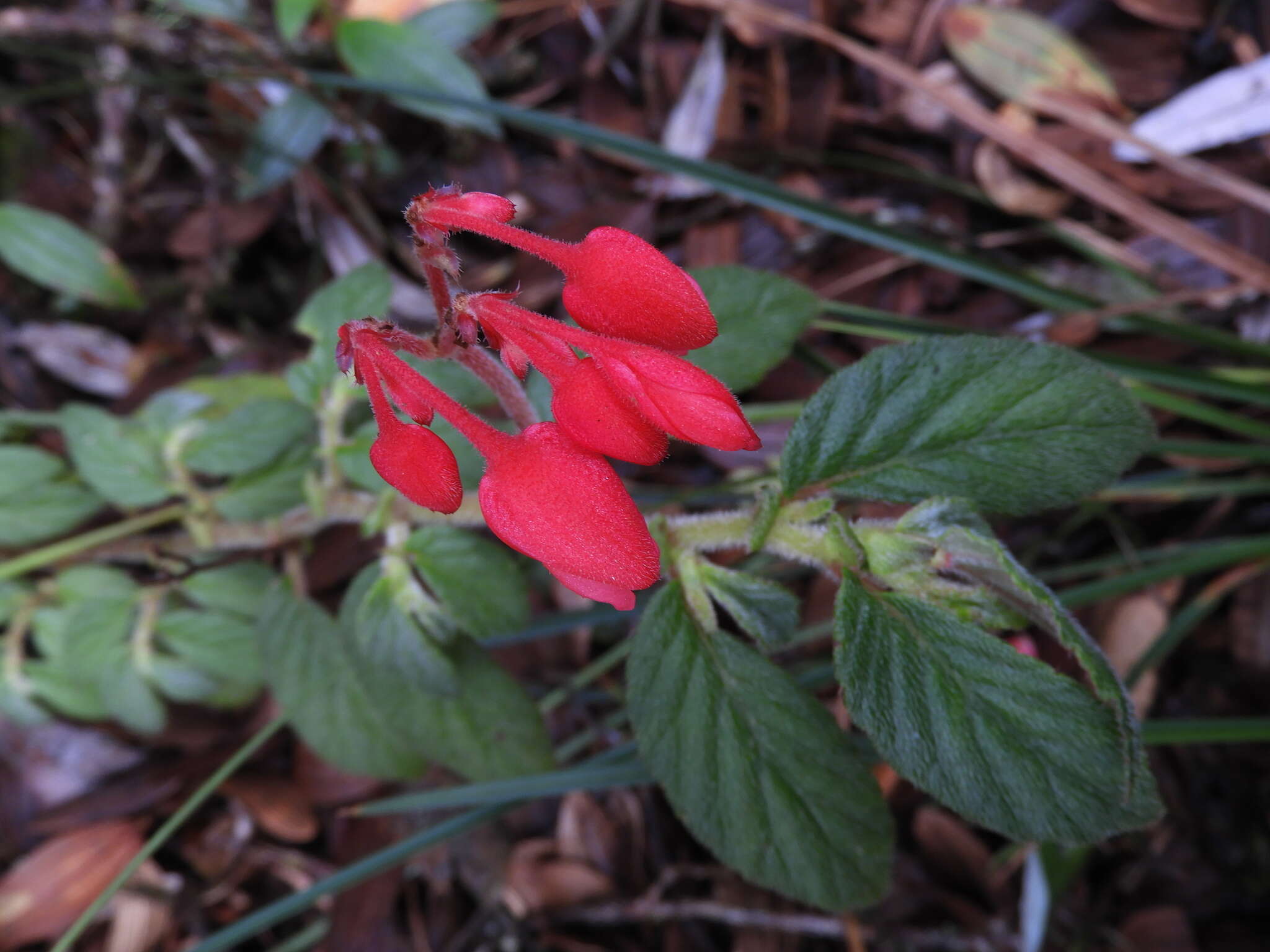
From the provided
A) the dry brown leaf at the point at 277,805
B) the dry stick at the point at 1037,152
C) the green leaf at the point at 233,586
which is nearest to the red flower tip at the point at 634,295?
the green leaf at the point at 233,586

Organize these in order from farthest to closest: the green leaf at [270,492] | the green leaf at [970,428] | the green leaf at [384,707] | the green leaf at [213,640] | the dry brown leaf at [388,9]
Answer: the dry brown leaf at [388,9] < the green leaf at [213,640] < the green leaf at [270,492] < the green leaf at [384,707] < the green leaf at [970,428]

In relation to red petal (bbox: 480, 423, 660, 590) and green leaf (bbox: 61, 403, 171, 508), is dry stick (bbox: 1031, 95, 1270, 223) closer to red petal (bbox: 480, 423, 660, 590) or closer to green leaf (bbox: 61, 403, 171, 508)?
red petal (bbox: 480, 423, 660, 590)

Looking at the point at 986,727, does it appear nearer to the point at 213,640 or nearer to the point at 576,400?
the point at 576,400

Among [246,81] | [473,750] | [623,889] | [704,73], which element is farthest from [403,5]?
[623,889]

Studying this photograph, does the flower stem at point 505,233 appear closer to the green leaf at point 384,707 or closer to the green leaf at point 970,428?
the green leaf at point 970,428

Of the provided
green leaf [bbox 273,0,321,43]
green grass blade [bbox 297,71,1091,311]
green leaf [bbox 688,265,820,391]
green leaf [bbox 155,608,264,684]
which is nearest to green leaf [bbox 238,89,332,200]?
green leaf [bbox 273,0,321,43]

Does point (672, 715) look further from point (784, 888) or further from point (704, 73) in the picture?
point (704, 73)
